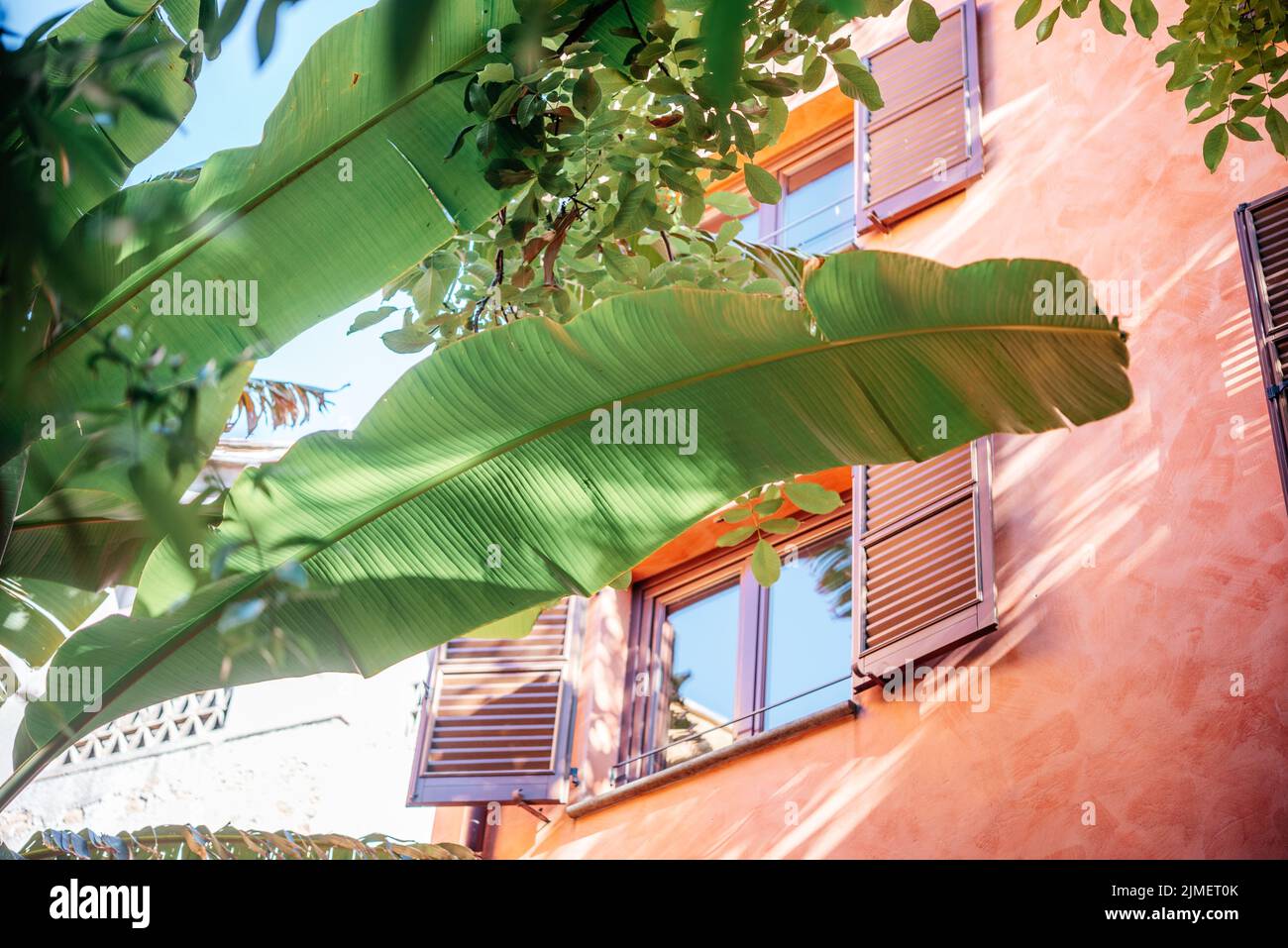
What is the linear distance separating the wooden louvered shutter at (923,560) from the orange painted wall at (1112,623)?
13 centimetres

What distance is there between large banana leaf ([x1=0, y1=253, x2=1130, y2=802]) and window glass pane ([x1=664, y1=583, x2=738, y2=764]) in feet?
14.2

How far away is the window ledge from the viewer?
19.8 feet

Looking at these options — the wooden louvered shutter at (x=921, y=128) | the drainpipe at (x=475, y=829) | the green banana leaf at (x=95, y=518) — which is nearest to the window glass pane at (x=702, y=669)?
the drainpipe at (x=475, y=829)

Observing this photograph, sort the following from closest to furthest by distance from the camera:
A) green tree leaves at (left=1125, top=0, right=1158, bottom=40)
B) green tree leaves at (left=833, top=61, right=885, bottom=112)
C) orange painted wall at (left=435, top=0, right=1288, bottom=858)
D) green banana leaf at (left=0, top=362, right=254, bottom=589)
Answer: green banana leaf at (left=0, top=362, right=254, bottom=589) → green tree leaves at (left=833, top=61, right=885, bottom=112) → green tree leaves at (left=1125, top=0, right=1158, bottom=40) → orange painted wall at (left=435, top=0, right=1288, bottom=858)

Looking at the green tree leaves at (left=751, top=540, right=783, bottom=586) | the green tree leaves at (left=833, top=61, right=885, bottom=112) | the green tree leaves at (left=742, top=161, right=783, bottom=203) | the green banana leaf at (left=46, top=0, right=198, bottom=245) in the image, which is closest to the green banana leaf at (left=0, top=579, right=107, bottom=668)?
the green banana leaf at (left=46, top=0, right=198, bottom=245)

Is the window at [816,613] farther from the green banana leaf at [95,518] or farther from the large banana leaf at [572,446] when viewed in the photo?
the green banana leaf at [95,518]

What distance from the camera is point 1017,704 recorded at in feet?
18.0

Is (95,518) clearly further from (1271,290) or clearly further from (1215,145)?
(1271,290)

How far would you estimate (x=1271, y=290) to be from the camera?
18.1 ft

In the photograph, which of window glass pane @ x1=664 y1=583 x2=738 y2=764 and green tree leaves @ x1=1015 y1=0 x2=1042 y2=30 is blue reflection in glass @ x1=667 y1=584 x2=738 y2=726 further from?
green tree leaves @ x1=1015 y1=0 x2=1042 y2=30

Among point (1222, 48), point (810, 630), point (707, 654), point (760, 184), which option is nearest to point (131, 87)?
point (760, 184)

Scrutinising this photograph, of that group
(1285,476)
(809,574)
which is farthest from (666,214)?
(809,574)

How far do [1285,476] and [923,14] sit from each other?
2.56 meters

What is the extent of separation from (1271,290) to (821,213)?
3.85 metres
